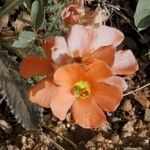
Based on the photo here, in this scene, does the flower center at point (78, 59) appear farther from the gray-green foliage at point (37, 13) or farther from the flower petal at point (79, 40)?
the gray-green foliage at point (37, 13)

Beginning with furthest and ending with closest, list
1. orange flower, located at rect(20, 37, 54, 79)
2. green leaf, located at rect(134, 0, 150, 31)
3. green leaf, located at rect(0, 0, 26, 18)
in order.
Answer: green leaf, located at rect(134, 0, 150, 31)
green leaf, located at rect(0, 0, 26, 18)
orange flower, located at rect(20, 37, 54, 79)

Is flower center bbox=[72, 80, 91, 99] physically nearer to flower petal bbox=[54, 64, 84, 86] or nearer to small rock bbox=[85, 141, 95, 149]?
flower petal bbox=[54, 64, 84, 86]

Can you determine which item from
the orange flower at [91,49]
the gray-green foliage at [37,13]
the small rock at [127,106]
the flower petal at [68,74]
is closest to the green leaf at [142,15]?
the small rock at [127,106]

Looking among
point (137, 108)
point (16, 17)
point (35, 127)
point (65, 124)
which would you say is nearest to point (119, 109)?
point (137, 108)

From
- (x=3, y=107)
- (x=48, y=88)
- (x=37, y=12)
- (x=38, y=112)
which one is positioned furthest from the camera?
(x=3, y=107)

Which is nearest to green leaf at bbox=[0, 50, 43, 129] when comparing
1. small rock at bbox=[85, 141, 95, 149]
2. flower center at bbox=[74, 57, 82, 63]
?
small rock at bbox=[85, 141, 95, 149]

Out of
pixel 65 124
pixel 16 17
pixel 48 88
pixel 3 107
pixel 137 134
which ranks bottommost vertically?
pixel 137 134

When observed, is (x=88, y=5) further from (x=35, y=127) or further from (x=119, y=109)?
(x=35, y=127)
